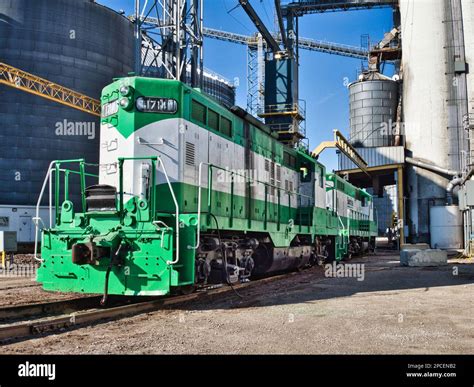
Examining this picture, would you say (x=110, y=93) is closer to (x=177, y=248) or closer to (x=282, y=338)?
(x=177, y=248)

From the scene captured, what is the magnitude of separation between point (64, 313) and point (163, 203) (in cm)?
239

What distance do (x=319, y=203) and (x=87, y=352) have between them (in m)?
11.9

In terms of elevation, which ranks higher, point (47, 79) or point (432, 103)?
point (47, 79)

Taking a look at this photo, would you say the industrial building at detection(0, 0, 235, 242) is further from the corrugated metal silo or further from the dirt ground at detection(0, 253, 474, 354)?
the dirt ground at detection(0, 253, 474, 354)

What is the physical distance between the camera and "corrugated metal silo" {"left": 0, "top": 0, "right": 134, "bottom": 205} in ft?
A: 107

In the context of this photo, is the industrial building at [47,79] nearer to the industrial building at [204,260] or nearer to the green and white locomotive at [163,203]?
the industrial building at [204,260]

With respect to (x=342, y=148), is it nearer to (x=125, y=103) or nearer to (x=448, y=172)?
(x=448, y=172)

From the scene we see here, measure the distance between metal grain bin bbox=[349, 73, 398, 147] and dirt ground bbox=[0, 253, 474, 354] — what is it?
107ft

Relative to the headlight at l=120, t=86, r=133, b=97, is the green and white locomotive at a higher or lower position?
lower

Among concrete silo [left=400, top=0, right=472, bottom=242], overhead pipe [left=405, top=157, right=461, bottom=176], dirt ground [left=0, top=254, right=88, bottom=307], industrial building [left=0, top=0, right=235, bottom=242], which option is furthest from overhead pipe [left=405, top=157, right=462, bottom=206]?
dirt ground [left=0, top=254, right=88, bottom=307]

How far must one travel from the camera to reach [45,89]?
3344 cm

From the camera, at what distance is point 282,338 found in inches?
228

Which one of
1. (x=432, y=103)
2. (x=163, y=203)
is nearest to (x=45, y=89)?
(x=432, y=103)

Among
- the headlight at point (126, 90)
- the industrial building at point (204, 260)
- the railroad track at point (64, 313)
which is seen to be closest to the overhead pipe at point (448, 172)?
the industrial building at point (204, 260)
